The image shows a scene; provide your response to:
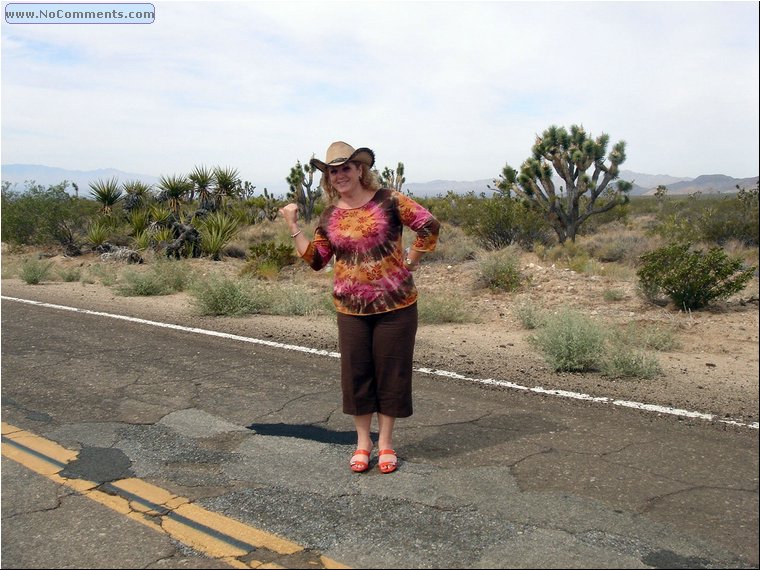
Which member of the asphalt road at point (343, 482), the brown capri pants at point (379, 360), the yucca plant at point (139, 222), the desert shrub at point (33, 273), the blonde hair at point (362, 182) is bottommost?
the asphalt road at point (343, 482)

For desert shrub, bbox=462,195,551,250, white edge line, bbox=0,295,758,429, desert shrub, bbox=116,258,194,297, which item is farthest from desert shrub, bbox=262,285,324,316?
Answer: desert shrub, bbox=462,195,551,250

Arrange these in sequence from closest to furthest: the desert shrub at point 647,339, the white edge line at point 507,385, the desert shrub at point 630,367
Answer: the white edge line at point 507,385 → the desert shrub at point 630,367 → the desert shrub at point 647,339

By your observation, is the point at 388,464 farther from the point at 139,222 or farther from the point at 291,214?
the point at 139,222

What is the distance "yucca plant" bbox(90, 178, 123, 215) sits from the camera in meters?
24.5

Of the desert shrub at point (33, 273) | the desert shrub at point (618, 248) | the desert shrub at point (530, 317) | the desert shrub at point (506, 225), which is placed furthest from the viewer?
the desert shrub at point (506, 225)

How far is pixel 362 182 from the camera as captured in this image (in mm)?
4824

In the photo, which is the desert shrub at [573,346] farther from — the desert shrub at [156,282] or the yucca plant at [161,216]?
the yucca plant at [161,216]

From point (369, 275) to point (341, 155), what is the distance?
730 millimetres

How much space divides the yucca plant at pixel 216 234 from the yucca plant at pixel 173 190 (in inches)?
118

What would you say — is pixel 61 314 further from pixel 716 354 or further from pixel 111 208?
pixel 111 208

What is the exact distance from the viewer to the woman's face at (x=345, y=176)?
4715mm

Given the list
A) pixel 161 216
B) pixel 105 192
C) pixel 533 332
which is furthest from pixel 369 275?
pixel 105 192

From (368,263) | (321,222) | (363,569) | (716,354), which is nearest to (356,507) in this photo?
(363,569)

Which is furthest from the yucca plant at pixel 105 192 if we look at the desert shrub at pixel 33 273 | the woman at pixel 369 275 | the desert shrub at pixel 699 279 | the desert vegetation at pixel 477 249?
the woman at pixel 369 275
